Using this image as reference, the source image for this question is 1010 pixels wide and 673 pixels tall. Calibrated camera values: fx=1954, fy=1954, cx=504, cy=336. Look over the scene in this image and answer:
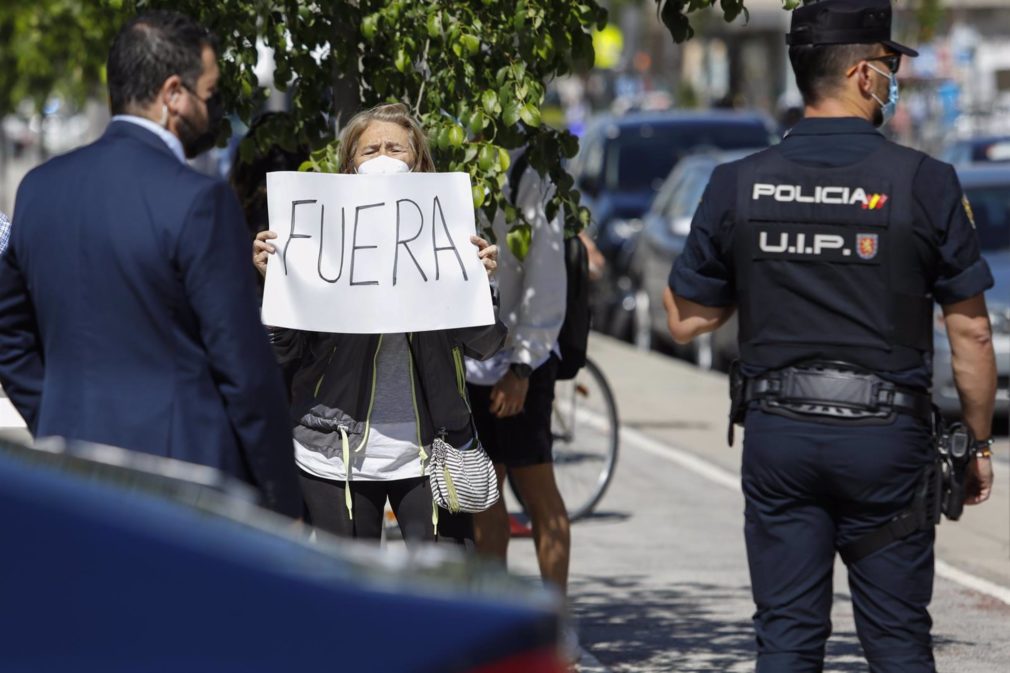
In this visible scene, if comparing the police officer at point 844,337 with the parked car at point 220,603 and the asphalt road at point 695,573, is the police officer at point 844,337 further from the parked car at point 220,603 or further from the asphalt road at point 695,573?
the asphalt road at point 695,573

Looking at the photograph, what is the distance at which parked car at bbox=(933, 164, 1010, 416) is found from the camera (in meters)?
12.0

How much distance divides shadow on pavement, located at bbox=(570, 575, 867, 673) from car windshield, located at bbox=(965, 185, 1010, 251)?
5913 mm

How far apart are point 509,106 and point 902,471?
75.6 inches

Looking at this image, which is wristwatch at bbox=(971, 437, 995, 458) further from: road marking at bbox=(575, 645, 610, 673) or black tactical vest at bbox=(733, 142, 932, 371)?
road marking at bbox=(575, 645, 610, 673)

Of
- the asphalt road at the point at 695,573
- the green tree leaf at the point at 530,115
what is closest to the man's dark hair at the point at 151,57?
the green tree leaf at the point at 530,115

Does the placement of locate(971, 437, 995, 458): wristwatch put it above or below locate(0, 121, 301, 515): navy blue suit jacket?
below

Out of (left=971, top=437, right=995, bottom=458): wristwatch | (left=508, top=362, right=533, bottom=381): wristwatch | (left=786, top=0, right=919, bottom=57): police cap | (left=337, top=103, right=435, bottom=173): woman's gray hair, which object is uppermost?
(left=786, top=0, right=919, bottom=57): police cap

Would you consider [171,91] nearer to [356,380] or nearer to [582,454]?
[356,380]

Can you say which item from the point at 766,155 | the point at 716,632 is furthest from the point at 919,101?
the point at 766,155

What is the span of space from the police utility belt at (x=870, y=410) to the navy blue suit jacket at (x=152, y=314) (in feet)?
3.83

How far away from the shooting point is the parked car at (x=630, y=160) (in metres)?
20.0

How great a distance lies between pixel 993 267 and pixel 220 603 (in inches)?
425

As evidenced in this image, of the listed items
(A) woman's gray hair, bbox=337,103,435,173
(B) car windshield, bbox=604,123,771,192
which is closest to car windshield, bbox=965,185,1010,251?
(B) car windshield, bbox=604,123,771,192

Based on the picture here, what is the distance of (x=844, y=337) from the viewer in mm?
4379
